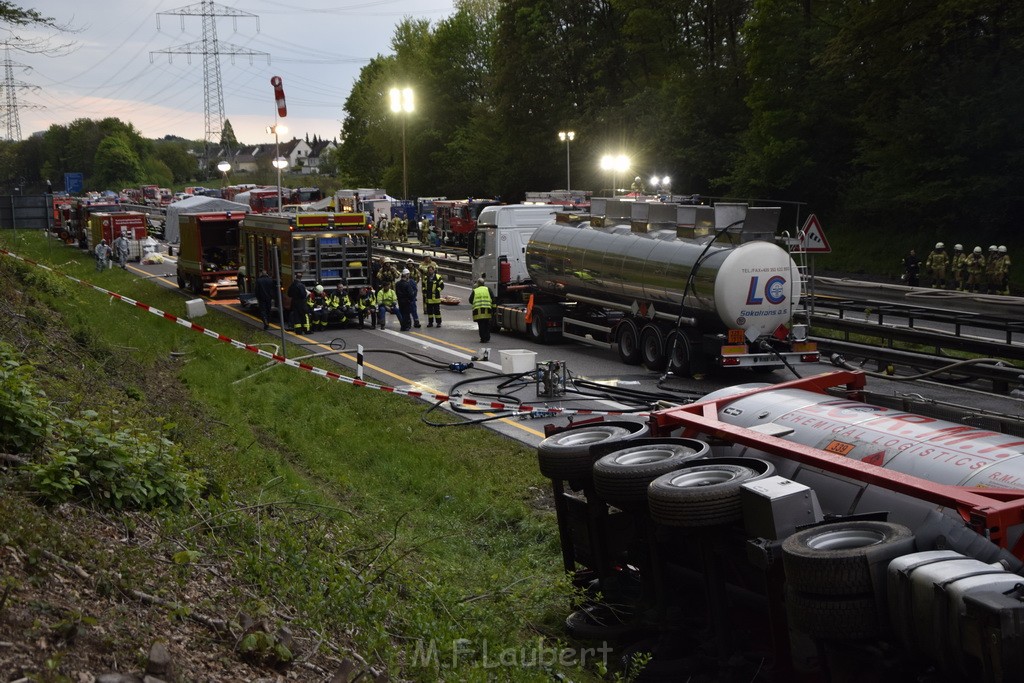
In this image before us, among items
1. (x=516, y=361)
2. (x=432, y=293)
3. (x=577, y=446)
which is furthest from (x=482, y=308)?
(x=577, y=446)

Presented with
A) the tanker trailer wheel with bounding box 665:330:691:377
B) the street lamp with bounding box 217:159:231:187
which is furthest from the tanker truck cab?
the street lamp with bounding box 217:159:231:187

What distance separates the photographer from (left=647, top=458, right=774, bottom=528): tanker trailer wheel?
689 centimetres

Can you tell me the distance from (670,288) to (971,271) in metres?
16.7

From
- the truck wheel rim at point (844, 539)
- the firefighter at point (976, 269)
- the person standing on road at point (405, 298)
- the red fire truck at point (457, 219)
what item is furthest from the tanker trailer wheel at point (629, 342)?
the red fire truck at point (457, 219)

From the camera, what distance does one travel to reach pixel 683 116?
2231 inches

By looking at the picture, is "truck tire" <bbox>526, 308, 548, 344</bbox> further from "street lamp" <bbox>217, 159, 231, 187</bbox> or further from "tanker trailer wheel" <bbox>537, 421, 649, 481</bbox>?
"street lamp" <bbox>217, 159, 231, 187</bbox>

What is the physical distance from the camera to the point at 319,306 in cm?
2664

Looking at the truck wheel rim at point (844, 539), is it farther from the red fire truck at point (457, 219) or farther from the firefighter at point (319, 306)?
the red fire truck at point (457, 219)

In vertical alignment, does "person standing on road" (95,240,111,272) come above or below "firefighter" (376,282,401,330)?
above

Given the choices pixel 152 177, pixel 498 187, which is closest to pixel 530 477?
pixel 498 187

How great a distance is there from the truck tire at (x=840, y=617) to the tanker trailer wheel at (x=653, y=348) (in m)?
14.8

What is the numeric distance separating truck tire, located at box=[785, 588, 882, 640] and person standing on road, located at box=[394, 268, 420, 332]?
2100 cm

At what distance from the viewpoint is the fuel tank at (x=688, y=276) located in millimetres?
19109

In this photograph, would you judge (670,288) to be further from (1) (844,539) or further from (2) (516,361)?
(1) (844,539)
